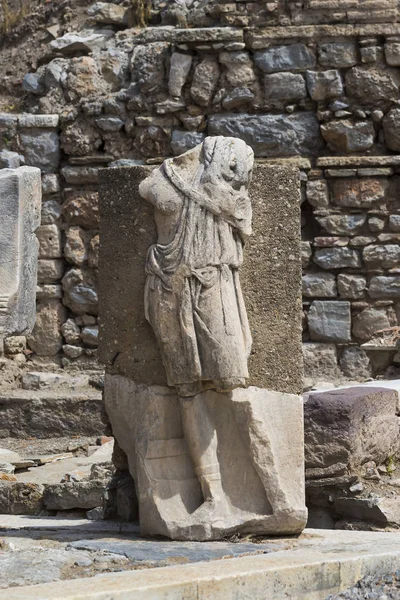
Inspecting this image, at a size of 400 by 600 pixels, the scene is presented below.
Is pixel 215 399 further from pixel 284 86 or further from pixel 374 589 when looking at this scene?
pixel 284 86

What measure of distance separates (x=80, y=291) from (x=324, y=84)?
8.96 feet

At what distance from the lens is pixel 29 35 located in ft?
38.0

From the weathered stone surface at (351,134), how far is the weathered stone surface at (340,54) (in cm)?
49

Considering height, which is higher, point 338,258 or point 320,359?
point 338,258

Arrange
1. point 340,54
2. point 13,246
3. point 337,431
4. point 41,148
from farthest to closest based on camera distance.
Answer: point 41,148
point 340,54
point 337,431
point 13,246

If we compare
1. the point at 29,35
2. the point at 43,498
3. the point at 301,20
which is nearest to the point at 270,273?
the point at 43,498

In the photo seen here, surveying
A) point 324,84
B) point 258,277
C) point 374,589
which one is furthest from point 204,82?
point 374,589

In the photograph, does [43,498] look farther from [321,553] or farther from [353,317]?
[353,317]

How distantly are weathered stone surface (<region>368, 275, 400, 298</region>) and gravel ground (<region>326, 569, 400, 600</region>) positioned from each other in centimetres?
520

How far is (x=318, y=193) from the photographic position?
10258mm

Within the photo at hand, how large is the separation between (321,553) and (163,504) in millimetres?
802

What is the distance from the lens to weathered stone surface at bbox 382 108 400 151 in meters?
10.2

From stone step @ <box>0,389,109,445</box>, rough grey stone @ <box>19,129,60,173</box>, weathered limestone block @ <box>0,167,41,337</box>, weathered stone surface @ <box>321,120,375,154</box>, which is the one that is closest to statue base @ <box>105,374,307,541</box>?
weathered limestone block @ <box>0,167,41,337</box>

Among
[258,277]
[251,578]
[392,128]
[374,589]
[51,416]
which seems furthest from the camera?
[392,128]
